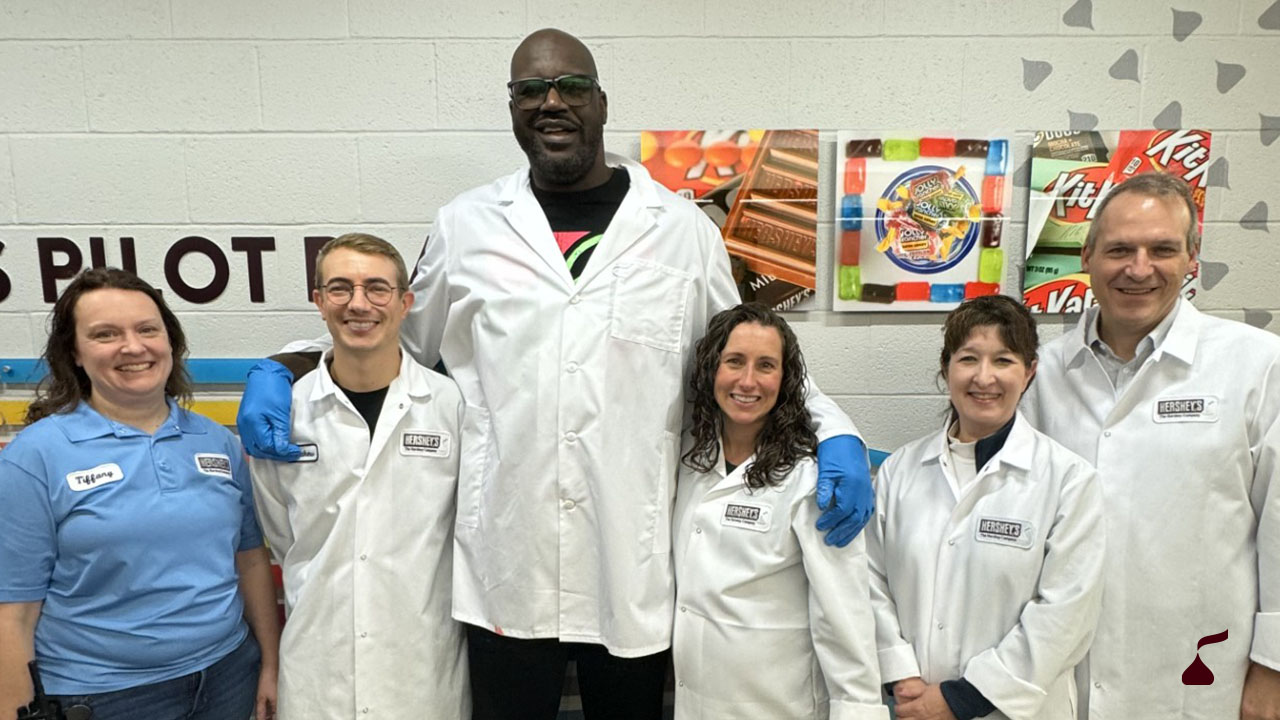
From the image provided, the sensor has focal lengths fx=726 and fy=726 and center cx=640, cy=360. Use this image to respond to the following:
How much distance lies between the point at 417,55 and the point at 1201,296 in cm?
221

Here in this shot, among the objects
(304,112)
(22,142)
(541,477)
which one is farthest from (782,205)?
(22,142)

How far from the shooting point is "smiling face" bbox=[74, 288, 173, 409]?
1.35 metres

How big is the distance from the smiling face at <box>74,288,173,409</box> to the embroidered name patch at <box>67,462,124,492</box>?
0.43 feet

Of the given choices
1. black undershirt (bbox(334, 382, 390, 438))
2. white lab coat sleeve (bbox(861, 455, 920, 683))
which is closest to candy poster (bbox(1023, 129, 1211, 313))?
white lab coat sleeve (bbox(861, 455, 920, 683))

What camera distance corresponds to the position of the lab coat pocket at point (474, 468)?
1.47m

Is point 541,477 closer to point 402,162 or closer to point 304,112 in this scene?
point 402,162

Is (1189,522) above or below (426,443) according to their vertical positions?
below

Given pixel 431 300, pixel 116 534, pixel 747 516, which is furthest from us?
pixel 431 300

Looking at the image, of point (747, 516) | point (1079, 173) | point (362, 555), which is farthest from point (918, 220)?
point (362, 555)

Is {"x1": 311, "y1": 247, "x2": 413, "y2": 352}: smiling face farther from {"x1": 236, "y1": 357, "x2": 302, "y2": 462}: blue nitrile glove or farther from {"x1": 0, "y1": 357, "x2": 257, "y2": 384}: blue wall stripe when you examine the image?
{"x1": 0, "y1": 357, "x2": 257, "y2": 384}: blue wall stripe

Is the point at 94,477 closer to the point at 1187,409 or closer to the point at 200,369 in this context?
the point at 200,369

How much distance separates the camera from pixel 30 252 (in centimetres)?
196

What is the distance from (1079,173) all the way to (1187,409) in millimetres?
773

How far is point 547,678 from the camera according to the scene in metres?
1.52
